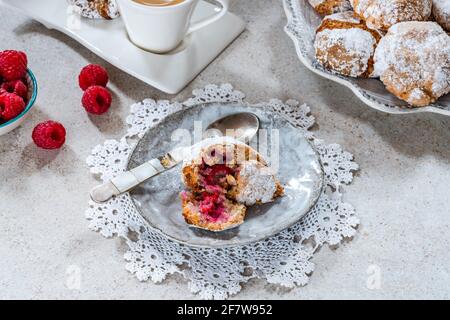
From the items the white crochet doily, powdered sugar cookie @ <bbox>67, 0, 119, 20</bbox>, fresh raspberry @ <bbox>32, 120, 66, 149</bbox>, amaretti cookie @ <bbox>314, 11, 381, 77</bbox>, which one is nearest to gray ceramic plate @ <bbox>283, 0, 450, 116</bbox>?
amaretti cookie @ <bbox>314, 11, 381, 77</bbox>

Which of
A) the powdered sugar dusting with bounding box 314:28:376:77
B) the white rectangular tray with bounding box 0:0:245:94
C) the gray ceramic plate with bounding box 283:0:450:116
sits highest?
the powdered sugar dusting with bounding box 314:28:376:77

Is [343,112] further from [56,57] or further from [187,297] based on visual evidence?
[56,57]

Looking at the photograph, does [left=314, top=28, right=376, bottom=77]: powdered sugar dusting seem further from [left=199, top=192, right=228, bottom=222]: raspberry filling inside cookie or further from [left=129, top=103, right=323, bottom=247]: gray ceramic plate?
[left=199, top=192, right=228, bottom=222]: raspberry filling inside cookie

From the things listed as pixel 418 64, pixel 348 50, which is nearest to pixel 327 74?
pixel 348 50

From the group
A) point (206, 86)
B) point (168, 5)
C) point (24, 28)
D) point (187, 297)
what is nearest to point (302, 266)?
point (187, 297)

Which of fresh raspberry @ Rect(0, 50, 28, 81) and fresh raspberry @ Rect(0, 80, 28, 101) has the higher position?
fresh raspberry @ Rect(0, 50, 28, 81)
